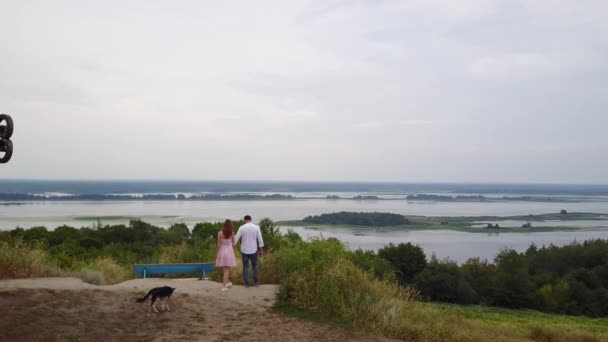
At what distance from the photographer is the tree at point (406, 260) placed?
3531cm

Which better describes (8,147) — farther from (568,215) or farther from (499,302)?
(568,215)

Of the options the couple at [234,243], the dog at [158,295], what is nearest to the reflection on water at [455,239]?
the couple at [234,243]

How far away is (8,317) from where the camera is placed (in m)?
8.15

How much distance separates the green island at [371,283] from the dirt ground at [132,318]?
815mm

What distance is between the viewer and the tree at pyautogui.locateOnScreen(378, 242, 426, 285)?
35312 mm

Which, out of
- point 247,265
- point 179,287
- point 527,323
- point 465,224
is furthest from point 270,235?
point 465,224

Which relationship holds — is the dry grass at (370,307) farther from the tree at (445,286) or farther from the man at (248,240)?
the tree at (445,286)

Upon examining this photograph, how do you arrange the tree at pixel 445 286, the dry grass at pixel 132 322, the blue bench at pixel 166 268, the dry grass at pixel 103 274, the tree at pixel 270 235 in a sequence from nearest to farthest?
the dry grass at pixel 132 322, the dry grass at pixel 103 274, the blue bench at pixel 166 268, the tree at pixel 270 235, the tree at pixel 445 286

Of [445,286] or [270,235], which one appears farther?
[445,286]

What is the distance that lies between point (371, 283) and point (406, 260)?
25.5 m

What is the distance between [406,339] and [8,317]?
651 cm

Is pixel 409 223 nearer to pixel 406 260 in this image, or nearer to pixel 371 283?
pixel 406 260

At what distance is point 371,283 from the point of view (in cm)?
1097

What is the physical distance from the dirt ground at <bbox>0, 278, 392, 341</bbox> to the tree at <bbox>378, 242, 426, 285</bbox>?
25.7 meters
